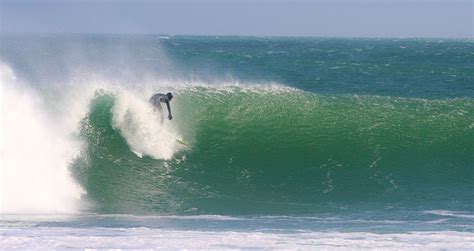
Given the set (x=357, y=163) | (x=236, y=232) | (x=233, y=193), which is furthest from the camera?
(x=357, y=163)

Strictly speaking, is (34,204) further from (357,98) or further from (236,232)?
(357,98)

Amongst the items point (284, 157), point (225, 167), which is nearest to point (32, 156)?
point (225, 167)

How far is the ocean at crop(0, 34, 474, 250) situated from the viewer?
11239 millimetres

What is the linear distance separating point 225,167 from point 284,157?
1297mm

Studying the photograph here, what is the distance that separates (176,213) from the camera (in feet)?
43.0

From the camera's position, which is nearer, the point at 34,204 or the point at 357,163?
the point at 34,204

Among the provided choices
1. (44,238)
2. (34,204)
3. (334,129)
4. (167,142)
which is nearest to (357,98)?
(334,129)

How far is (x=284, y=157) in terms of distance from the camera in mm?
16453

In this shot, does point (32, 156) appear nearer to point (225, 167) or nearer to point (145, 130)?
point (145, 130)

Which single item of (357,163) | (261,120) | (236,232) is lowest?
(236,232)

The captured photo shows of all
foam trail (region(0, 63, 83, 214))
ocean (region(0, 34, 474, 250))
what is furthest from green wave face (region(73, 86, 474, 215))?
foam trail (region(0, 63, 83, 214))

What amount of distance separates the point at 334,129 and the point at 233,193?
3.95 metres

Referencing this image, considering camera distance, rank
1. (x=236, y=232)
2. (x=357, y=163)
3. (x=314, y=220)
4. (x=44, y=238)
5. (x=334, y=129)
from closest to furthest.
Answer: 1. (x=44, y=238)
2. (x=236, y=232)
3. (x=314, y=220)
4. (x=357, y=163)
5. (x=334, y=129)

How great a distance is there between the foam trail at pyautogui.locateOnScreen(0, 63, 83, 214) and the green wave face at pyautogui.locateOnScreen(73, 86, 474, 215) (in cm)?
46
